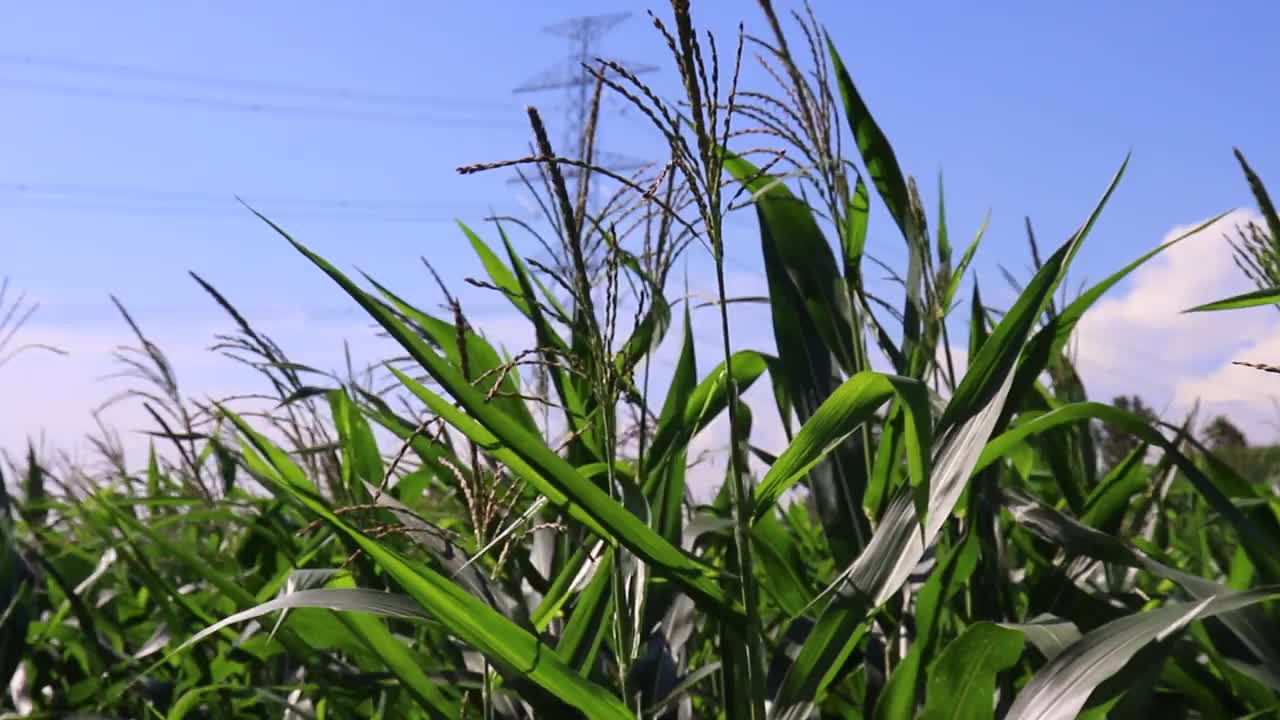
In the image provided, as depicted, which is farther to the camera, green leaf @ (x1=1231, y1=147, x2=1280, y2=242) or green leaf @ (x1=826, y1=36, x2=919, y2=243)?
green leaf @ (x1=826, y1=36, x2=919, y2=243)

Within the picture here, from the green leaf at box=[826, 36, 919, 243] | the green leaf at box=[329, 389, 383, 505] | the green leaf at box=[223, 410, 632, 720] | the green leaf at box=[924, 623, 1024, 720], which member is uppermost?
the green leaf at box=[826, 36, 919, 243]

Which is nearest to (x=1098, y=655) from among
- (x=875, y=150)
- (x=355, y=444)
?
(x=875, y=150)

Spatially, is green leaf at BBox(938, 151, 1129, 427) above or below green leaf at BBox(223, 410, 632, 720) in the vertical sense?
above

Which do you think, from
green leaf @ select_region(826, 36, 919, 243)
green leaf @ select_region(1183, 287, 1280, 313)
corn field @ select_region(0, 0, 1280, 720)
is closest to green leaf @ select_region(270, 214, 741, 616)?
corn field @ select_region(0, 0, 1280, 720)

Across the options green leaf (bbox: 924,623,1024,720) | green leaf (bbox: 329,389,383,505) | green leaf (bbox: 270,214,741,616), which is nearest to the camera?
green leaf (bbox: 270,214,741,616)

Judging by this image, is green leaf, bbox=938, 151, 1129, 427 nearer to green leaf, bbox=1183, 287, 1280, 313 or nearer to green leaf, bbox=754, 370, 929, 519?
green leaf, bbox=754, 370, 929, 519

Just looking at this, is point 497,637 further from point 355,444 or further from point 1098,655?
point 355,444

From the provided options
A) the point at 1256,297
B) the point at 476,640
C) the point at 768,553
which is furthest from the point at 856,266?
the point at 476,640

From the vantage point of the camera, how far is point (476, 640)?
95 cm

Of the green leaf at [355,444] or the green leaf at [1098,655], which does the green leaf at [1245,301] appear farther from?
the green leaf at [355,444]

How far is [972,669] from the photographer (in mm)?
1039

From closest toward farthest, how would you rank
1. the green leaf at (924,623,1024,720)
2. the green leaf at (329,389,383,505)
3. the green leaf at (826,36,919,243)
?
the green leaf at (924,623,1024,720) < the green leaf at (826,36,919,243) < the green leaf at (329,389,383,505)

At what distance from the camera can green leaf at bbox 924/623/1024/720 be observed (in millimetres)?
1033

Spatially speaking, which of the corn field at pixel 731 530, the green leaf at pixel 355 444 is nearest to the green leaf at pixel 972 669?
the corn field at pixel 731 530
